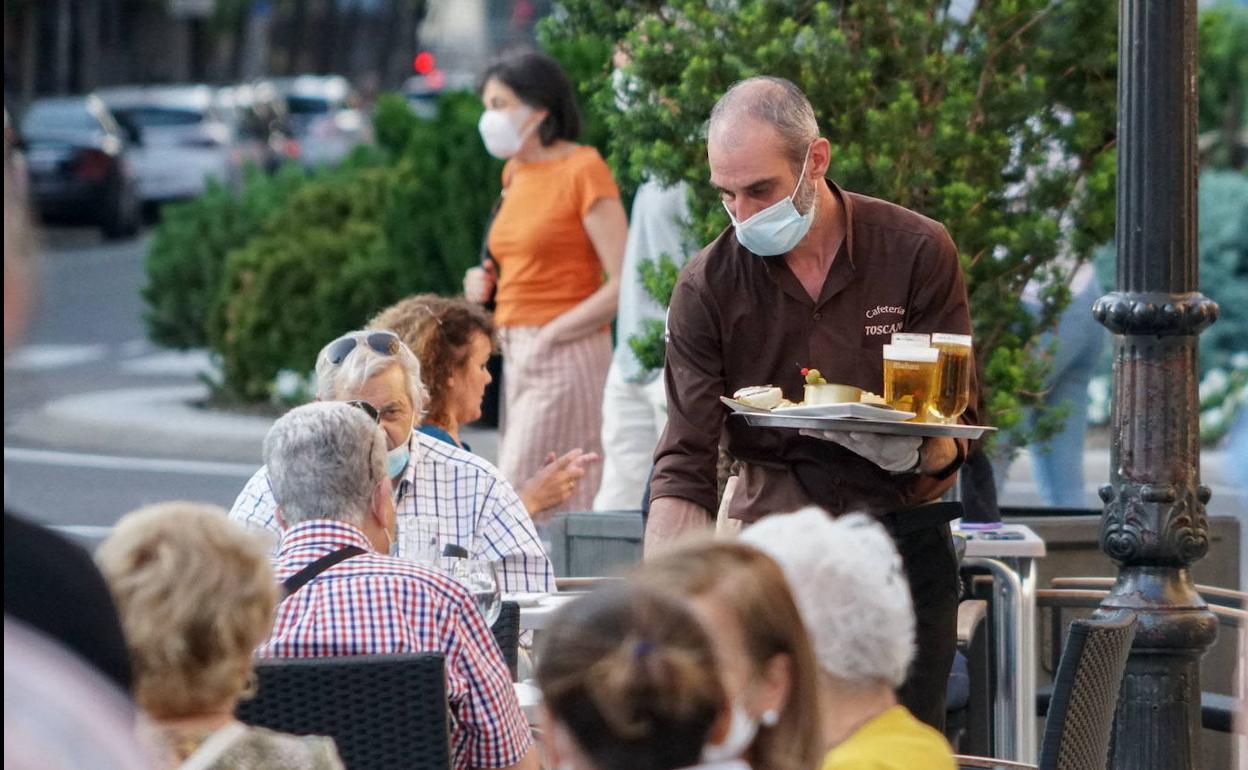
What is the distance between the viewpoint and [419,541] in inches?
194

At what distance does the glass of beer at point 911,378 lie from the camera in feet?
14.0

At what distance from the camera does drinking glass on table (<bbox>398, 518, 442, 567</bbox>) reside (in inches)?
185

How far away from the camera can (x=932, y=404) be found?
4.33 m

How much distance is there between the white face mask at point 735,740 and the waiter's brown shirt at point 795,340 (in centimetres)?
190

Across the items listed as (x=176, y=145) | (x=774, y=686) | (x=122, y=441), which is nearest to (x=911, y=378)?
(x=774, y=686)

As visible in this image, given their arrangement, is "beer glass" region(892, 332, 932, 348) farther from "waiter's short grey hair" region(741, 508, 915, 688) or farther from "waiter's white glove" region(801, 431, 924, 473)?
"waiter's short grey hair" region(741, 508, 915, 688)

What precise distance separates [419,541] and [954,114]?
2.60m

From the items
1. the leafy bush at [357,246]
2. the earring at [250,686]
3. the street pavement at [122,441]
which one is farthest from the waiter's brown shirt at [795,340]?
the leafy bush at [357,246]

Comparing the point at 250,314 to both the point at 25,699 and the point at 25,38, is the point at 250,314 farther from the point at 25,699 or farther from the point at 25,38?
the point at 25,38

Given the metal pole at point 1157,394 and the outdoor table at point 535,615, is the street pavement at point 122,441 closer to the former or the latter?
the metal pole at point 1157,394

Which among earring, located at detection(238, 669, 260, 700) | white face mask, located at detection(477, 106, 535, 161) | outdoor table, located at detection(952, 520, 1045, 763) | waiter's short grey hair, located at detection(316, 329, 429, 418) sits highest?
white face mask, located at detection(477, 106, 535, 161)

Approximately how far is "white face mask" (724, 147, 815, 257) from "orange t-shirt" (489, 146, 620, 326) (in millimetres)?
3152

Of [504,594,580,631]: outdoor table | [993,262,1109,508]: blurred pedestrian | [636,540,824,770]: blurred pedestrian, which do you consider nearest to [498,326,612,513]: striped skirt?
[993,262,1109,508]: blurred pedestrian

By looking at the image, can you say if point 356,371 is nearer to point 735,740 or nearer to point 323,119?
point 735,740
